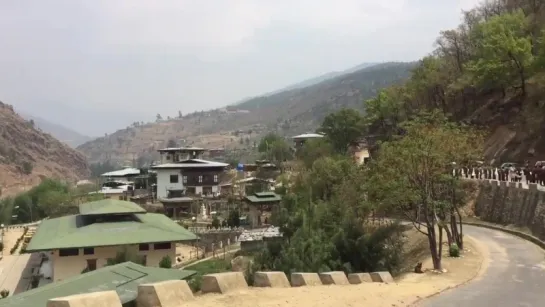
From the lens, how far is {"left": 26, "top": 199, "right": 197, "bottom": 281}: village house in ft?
113

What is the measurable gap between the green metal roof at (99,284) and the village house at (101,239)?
17.5m

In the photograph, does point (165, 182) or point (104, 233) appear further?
point (165, 182)

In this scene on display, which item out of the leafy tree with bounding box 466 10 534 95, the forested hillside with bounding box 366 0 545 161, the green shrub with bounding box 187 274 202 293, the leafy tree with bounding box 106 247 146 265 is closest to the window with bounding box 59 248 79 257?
the leafy tree with bounding box 106 247 146 265

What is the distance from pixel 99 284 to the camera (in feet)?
48.8

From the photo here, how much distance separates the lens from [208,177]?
7250 centimetres

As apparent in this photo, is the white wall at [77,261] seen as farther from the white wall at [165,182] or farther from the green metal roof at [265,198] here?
the white wall at [165,182]

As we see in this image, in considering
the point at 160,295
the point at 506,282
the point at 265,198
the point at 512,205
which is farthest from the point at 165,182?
Result: the point at 160,295

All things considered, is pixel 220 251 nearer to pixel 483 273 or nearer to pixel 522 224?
pixel 522 224

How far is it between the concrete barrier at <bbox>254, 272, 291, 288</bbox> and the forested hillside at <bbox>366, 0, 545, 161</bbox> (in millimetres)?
32760

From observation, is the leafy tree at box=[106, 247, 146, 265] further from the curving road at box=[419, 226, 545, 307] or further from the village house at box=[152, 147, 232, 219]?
the village house at box=[152, 147, 232, 219]

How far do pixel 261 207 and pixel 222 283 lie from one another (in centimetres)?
4422

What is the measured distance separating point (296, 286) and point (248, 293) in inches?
80.6

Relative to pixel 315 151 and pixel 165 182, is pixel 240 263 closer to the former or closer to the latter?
pixel 315 151

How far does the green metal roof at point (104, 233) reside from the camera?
34.5m
